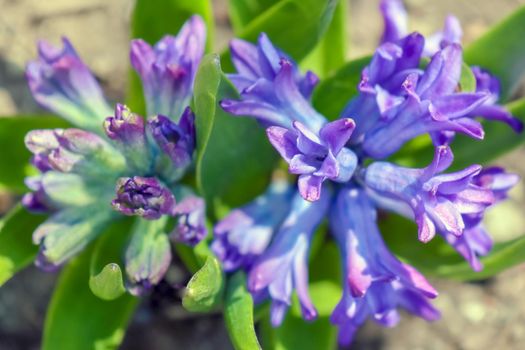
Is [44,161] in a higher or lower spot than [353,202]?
higher

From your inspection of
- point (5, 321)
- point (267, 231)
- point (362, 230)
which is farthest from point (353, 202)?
point (5, 321)

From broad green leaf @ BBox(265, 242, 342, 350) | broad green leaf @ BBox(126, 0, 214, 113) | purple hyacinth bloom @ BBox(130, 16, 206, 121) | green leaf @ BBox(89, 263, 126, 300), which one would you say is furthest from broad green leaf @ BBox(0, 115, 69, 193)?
broad green leaf @ BBox(265, 242, 342, 350)

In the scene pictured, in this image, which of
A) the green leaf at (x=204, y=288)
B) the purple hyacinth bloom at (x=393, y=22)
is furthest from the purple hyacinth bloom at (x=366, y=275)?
the purple hyacinth bloom at (x=393, y=22)

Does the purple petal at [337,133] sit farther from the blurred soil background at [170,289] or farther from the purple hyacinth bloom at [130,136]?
the blurred soil background at [170,289]

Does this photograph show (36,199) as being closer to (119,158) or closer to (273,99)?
(119,158)

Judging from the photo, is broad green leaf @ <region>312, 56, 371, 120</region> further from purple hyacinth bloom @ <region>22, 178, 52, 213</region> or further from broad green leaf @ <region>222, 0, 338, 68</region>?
purple hyacinth bloom @ <region>22, 178, 52, 213</region>

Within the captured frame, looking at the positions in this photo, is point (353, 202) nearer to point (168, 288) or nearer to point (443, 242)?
point (443, 242)
